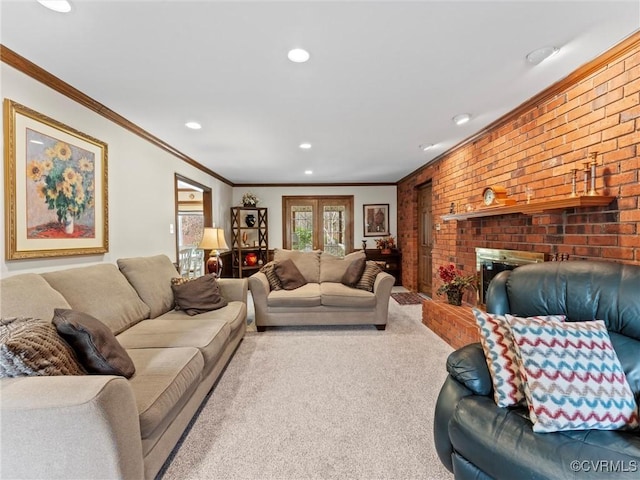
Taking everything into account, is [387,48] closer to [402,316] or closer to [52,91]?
[52,91]

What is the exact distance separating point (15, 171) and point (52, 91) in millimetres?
696

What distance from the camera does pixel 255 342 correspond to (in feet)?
10.5

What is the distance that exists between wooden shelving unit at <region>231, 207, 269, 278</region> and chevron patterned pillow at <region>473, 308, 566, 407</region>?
5055mm

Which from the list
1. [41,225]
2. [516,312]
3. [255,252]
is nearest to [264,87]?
[41,225]

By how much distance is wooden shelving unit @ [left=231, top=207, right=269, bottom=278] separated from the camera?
5.98 m

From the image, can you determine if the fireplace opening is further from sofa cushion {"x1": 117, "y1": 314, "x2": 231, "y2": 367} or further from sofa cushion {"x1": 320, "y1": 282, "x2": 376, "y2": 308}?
sofa cushion {"x1": 117, "y1": 314, "x2": 231, "y2": 367}

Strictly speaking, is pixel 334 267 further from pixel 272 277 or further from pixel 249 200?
pixel 249 200

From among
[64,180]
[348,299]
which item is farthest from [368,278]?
[64,180]

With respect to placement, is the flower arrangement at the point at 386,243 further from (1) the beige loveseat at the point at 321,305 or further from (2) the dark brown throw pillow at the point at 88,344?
(2) the dark brown throw pillow at the point at 88,344

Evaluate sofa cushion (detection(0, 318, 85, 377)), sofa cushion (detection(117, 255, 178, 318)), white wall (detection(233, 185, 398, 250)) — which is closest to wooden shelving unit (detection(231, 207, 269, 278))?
white wall (detection(233, 185, 398, 250))

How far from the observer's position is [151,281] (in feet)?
8.91

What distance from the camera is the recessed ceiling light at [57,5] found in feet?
4.59

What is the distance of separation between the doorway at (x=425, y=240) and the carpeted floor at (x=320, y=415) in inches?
90.0

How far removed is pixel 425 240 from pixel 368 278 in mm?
2047
